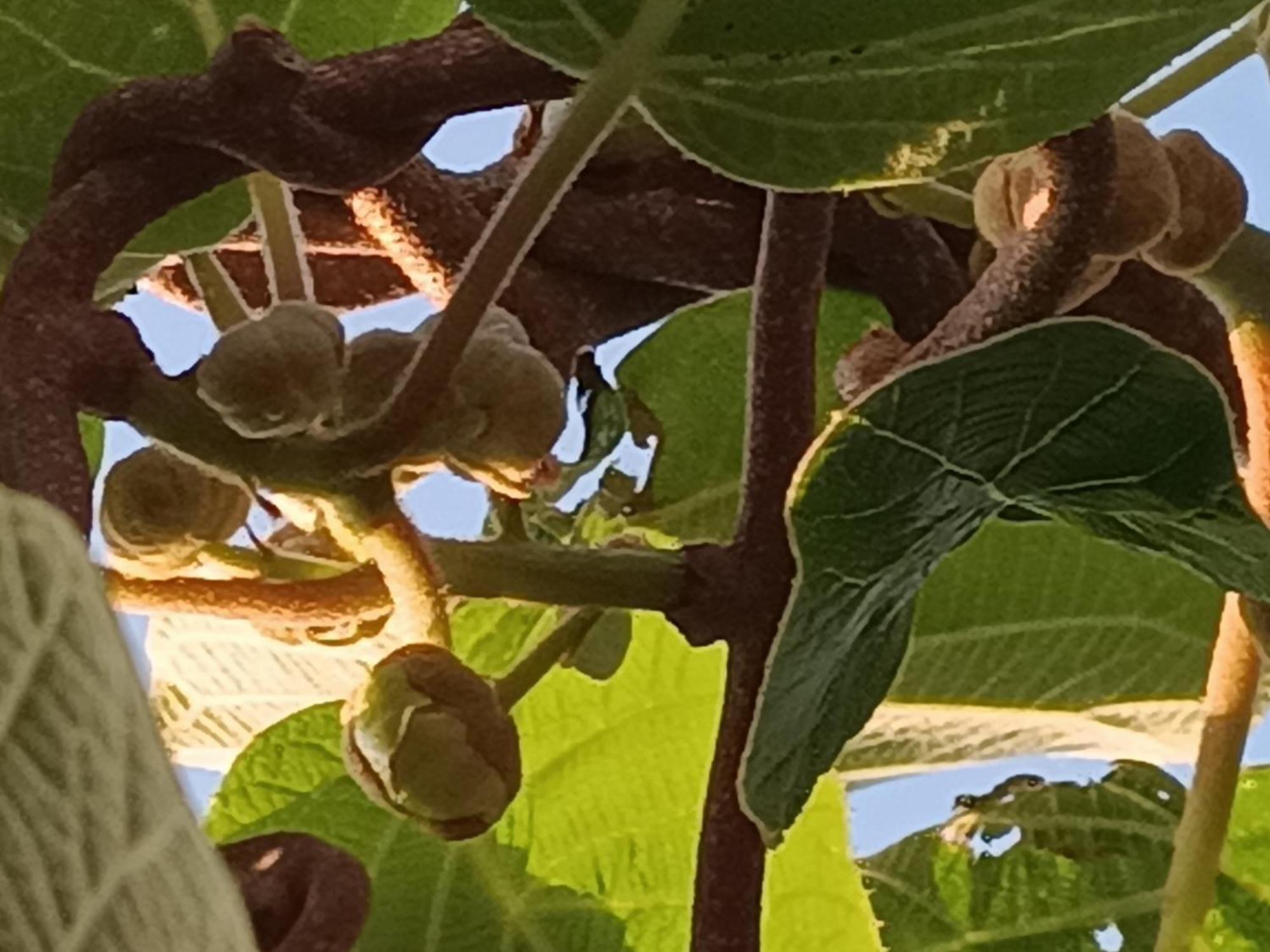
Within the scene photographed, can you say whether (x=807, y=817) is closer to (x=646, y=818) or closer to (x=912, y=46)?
(x=646, y=818)

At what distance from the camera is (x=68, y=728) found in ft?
0.65

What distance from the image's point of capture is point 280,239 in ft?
1.34

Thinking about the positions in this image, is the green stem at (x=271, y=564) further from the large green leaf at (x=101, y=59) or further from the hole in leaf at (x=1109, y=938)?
the hole in leaf at (x=1109, y=938)

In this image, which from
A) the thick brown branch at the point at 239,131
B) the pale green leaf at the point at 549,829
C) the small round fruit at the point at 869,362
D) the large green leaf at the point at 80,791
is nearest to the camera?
the large green leaf at the point at 80,791

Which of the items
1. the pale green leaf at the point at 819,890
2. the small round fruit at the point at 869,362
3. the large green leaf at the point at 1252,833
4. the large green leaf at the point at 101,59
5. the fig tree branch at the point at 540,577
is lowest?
the large green leaf at the point at 1252,833

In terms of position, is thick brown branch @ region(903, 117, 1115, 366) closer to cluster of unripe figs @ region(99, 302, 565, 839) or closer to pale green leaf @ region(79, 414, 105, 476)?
cluster of unripe figs @ region(99, 302, 565, 839)

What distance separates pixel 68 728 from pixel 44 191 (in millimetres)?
236

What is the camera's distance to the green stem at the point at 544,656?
40cm

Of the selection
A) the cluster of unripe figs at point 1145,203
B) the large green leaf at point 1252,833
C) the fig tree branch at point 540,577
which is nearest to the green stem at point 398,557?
the fig tree branch at point 540,577

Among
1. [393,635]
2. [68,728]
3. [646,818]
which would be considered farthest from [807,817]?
[68,728]

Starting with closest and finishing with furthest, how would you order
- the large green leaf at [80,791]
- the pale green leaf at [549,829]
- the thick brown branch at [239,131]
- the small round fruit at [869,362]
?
the large green leaf at [80,791] → the thick brown branch at [239,131] → the small round fruit at [869,362] → the pale green leaf at [549,829]

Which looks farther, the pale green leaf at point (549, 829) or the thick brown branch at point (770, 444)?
the pale green leaf at point (549, 829)

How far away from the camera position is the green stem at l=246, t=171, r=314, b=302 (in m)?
0.41

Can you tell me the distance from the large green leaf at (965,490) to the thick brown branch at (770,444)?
3cm
